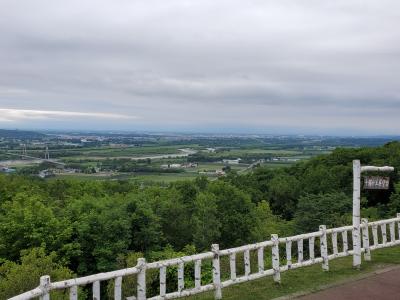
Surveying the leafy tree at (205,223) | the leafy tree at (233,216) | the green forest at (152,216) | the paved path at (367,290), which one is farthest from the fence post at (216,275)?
the leafy tree at (233,216)

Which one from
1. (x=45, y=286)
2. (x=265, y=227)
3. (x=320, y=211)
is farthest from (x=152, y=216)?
(x=45, y=286)

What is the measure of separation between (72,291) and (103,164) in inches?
4578

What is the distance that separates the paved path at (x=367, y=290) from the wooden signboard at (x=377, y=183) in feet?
6.76

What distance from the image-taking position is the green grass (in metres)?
8.72

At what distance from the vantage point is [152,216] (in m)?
36.1

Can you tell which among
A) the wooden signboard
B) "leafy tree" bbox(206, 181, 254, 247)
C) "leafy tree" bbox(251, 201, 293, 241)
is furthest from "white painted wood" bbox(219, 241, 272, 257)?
"leafy tree" bbox(206, 181, 254, 247)

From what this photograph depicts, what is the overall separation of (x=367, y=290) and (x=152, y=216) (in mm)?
28223

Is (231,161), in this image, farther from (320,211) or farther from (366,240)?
(366,240)

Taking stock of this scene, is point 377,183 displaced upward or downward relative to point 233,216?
upward

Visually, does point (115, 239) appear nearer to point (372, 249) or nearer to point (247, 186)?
point (372, 249)

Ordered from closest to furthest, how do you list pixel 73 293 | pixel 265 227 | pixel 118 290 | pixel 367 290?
pixel 73 293 → pixel 118 290 → pixel 367 290 → pixel 265 227

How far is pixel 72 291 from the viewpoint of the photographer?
20.9 feet

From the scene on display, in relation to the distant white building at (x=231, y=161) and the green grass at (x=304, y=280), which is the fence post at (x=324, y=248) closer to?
the green grass at (x=304, y=280)

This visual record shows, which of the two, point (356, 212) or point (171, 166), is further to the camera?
point (171, 166)
